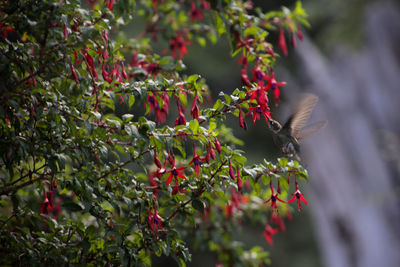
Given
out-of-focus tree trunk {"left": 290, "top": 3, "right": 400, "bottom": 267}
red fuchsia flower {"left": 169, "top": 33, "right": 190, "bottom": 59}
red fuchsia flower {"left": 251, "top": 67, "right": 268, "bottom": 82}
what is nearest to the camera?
red fuchsia flower {"left": 251, "top": 67, "right": 268, "bottom": 82}

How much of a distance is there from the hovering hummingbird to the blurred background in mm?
2138

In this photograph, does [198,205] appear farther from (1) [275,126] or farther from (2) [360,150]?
(2) [360,150]

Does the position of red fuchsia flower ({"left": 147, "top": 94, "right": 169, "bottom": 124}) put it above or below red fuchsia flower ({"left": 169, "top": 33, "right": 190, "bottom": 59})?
below

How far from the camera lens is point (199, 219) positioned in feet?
7.23

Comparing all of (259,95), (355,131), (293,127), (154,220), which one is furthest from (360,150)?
(154,220)

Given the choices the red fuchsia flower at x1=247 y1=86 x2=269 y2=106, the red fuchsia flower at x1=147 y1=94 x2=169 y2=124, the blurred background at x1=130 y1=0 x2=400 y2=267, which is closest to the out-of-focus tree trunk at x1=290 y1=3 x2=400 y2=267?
the blurred background at x1=130 y1=0 x2=400 y2=267

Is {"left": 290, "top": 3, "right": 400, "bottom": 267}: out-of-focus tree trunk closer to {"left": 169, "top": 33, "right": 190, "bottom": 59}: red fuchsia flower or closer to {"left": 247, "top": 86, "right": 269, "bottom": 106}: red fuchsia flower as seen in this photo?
{"left": 169, "top": 33, "right": 190, "bottom": 59}: red fuchsia flower

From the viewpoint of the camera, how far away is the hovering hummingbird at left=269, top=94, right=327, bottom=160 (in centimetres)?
183

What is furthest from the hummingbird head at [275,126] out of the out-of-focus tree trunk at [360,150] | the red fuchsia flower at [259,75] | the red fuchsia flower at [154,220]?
the out-of-focus tree trunk at [360,150]

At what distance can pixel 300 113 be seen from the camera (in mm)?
1852

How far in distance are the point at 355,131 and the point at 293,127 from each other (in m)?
3.04

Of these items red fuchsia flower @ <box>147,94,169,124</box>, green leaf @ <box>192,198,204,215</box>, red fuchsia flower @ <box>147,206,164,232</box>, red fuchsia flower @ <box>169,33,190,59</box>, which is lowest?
red fuchsia flower @ <box>147,206,164,232</box>

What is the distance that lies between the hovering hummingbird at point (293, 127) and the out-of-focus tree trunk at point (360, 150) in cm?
257

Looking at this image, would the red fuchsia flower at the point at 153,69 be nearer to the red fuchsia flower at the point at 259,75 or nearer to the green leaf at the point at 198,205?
the red fuchsia flower at the point at 259,75
